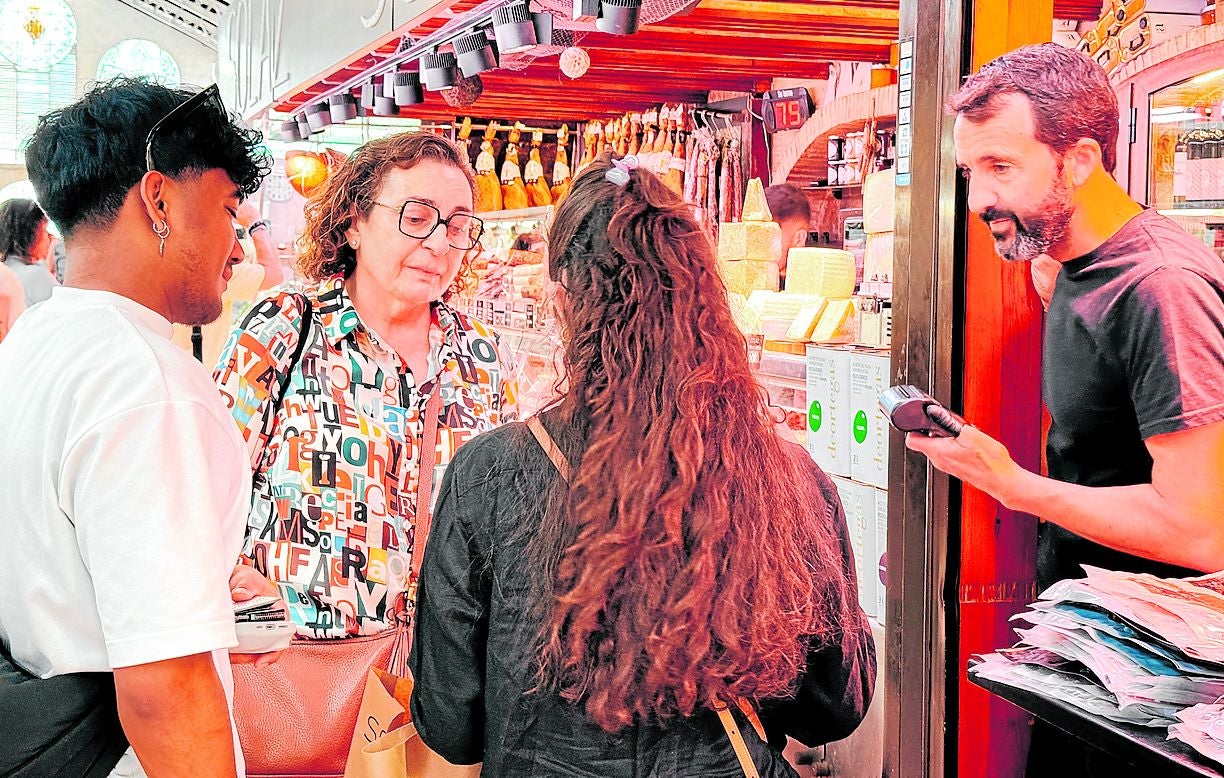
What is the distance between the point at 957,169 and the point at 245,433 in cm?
149

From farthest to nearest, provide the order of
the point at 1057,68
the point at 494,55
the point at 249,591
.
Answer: the point at 494,55, the point at 249,591, the point at 1057,68

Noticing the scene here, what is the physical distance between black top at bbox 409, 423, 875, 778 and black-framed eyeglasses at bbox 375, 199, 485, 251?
3.71 ft

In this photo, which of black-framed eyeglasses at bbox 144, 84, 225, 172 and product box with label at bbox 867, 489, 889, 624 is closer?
black-framed eyeglasses at bbox 144, 84, 225, 172

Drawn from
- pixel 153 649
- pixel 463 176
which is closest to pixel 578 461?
pixel 153 649

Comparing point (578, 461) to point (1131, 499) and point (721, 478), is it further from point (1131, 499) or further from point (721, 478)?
point (1131, 499)

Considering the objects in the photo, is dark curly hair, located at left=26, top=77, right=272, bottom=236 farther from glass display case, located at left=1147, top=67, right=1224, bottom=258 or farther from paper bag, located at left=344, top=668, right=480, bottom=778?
glass display case, located at left=1147, top=67, right=1224, bottom=258

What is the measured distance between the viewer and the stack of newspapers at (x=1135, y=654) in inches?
60.8

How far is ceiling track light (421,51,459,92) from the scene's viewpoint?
4430 mm

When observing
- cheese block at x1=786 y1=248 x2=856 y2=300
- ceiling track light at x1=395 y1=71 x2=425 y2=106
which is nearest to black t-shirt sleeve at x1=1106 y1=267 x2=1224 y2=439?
cheese block at x1=786 y1=248 x2=856 y2=300

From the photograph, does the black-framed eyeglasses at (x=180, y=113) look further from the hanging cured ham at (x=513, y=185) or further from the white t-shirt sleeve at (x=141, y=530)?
the hanging cured ham at (x=513, y=185)

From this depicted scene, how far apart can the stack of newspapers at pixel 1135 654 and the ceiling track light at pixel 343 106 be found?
18.3ft

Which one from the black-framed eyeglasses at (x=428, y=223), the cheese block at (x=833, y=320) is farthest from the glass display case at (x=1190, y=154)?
the black-framed eyeglasses at (x=428, y=223)

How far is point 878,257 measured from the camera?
3080 millimetres

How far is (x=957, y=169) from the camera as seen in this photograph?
212 cm
